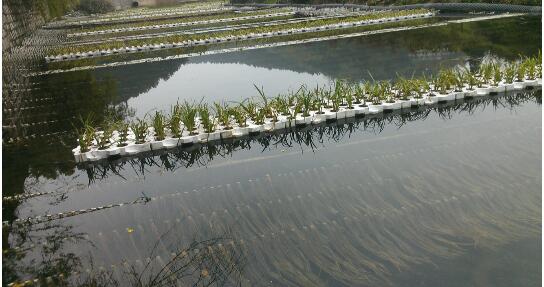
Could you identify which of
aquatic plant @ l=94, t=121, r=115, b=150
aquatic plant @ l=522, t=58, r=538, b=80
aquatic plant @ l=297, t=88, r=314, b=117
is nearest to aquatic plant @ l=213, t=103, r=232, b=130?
aquatic plant @ l=297, t=88, r=314, b=117

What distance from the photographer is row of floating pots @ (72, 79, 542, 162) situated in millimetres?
8625

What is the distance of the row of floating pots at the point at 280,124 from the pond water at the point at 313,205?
0.81 feet

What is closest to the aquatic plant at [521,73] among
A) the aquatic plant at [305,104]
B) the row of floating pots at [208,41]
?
the aquatic plant at [305,104]

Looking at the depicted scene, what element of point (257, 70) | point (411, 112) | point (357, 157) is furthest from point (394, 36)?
point (357, 157)

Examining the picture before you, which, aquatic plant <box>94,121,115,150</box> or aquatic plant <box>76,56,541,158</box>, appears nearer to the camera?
aquatic plant <box>94,121,115,150</box>

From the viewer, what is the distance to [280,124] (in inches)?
372

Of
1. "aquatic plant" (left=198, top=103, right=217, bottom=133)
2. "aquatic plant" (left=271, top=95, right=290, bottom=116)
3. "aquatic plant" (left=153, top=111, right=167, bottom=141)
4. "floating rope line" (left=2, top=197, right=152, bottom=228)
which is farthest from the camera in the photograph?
"aquatic plant" (left=271, top=95, right=290, bottom=116)

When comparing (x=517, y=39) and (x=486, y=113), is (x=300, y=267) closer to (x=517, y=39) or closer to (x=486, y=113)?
(x=486, y=113)

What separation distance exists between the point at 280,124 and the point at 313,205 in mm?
3264

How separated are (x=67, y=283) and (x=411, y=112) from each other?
24.9 feet

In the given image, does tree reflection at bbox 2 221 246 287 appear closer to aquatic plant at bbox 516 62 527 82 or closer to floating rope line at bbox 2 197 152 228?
floating rope line at bbox 2 197 152 228

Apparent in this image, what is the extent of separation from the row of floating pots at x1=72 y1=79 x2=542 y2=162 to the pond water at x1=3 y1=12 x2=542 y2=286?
25 centimetres

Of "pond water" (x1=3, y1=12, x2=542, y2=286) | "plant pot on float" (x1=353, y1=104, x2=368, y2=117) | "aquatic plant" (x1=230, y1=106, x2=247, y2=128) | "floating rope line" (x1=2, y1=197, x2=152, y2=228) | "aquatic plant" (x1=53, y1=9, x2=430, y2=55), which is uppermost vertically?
"aquatic plant" (x1=53, y1=9, x2=430, y2=55)

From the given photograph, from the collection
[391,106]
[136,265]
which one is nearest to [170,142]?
[136,265]
